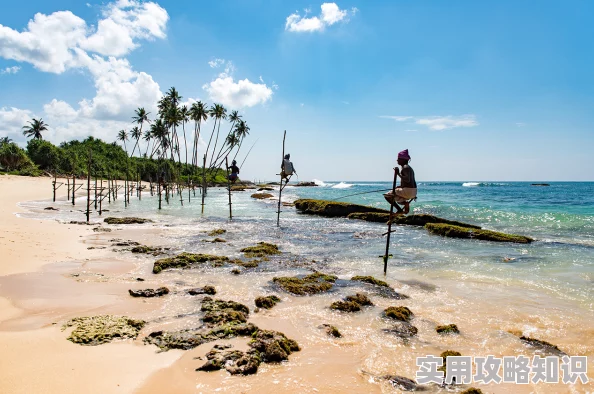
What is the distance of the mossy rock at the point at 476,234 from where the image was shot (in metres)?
16.6

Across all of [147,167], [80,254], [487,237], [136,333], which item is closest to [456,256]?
[487,237]

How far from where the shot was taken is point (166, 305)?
698 centimetres

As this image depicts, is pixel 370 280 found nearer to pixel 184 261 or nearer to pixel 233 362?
pixel 233 362

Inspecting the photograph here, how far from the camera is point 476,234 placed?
693 inches

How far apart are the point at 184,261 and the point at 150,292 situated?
323 centimetres

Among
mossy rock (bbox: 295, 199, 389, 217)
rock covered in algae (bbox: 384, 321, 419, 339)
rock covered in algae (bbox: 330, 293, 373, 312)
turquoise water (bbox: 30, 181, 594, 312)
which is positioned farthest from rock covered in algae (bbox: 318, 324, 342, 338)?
mossy rock (bbox: 295, 199, 389, 217)

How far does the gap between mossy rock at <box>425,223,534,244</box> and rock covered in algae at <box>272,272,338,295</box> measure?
11.2m

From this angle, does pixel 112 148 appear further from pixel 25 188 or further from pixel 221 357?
pixel 221 357

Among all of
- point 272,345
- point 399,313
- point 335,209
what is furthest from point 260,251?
point 335,209

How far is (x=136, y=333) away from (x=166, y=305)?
1536 millimetres

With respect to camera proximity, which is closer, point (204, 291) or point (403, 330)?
point (403, 330)

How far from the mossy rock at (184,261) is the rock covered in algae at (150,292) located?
2169 mm

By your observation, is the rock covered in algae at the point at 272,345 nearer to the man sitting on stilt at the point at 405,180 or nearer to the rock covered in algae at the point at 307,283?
the rock covered in algae at the point at 307,283

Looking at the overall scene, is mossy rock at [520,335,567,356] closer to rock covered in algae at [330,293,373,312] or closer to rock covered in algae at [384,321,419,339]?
rock covered in algae at [384,321,419,339]
